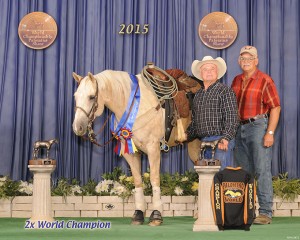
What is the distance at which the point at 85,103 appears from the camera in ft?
16.2

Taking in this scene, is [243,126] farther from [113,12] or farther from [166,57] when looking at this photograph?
[113,12]

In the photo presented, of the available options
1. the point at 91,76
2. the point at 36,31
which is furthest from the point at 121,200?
the point at 36,31

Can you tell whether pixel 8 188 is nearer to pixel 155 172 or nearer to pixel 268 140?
pixel 155 172

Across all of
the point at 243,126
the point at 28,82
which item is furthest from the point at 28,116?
the point at 243,126

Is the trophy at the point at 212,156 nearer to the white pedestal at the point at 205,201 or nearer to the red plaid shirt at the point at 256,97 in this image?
the white pedestal at the point at 205,201

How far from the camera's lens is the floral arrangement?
590 cm

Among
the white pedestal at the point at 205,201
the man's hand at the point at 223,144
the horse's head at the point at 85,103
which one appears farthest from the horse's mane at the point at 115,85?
the white pedestal at the point at 205,201

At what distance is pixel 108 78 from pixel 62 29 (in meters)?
1.57

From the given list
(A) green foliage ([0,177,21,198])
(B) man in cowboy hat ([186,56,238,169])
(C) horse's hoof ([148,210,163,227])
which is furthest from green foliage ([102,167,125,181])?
(B) man in cowboy hat ([186,56,238,169])

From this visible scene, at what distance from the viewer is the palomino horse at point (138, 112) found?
498cm

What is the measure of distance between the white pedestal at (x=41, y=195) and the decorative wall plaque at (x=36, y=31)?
190 centimetres

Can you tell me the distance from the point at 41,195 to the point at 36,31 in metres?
2.15

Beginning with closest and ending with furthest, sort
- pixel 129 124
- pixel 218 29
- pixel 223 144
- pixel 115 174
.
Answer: pixel 223 144
pixel 129 124
pixel 115 174
pixel 218 29

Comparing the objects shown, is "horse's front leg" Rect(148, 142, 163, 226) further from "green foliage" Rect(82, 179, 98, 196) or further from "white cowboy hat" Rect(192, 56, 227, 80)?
"green foliage" Rect(82, 179, 98, 196)
